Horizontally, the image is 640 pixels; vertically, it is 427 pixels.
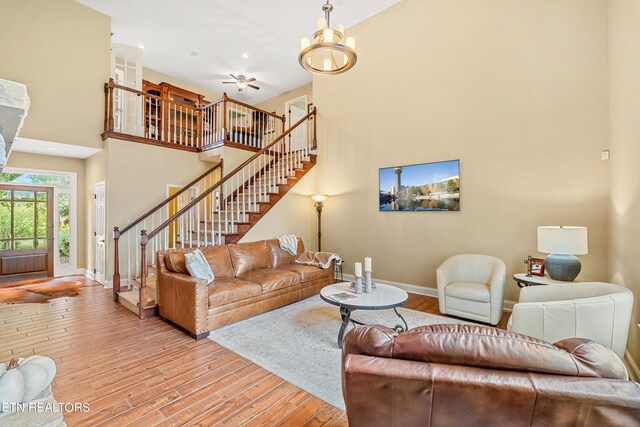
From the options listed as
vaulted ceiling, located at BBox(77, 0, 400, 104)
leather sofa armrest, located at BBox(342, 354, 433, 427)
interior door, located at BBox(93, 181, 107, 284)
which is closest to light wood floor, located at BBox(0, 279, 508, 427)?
leather sofa armrest, located at BBox(342, 354, 433, 427)

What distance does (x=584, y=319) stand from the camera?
6.75ft

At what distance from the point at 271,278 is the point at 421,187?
9.33 feet

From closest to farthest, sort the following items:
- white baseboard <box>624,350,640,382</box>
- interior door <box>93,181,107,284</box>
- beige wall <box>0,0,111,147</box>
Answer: white baseboard <box>624,350,640,382</box>
beige wall <box>0,0,111,147</box>
interior door <box>93,181,107,284</box>

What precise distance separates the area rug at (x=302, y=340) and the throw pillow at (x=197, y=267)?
0.65 meters

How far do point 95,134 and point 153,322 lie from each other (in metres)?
3.95

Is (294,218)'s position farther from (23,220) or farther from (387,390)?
(23,220)

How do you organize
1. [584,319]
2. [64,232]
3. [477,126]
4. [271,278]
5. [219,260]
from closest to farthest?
1. [584,319]
2. [271,278]
3. [219,260]
4. [477,126]
5. [64,232]

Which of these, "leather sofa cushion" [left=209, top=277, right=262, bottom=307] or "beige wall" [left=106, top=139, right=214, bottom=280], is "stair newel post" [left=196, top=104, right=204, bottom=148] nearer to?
"beige wall" [left=106, top=139, right=214, bottom=280]

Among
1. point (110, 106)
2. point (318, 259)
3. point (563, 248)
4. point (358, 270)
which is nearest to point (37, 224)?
point (110, 106)

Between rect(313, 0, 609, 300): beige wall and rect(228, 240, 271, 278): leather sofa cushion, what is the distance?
1891mm

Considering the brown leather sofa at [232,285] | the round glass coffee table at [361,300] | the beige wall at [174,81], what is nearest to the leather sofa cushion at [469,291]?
the round glass coffee table at [361,300]

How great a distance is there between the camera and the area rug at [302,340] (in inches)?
93.1

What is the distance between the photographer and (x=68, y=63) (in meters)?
5.05

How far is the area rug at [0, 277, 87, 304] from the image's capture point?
14.8ft
